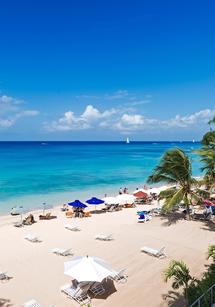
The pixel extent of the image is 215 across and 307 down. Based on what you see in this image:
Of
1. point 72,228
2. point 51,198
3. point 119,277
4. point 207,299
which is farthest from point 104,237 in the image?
point 51,198

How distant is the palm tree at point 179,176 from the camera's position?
17594 millimetres

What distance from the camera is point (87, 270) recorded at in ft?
32.0

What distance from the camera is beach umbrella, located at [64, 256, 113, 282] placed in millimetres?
9523

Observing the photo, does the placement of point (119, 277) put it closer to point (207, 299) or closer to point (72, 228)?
point (207, 299)

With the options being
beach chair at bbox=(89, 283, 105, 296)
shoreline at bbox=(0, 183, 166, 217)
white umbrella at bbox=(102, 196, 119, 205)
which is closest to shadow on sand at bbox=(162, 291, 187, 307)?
beach chair at bbox=(89, 283, 105, 296)

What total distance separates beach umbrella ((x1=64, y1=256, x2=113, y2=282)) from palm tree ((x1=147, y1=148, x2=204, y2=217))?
827 cm

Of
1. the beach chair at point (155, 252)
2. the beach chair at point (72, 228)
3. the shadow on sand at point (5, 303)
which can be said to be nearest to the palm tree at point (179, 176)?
the beach chair at point (155, 252)

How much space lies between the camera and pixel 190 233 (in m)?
15.6

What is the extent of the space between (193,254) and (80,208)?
10569 mm

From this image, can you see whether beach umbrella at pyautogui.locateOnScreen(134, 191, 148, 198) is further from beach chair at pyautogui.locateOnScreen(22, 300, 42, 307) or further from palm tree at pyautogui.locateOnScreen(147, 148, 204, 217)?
beach chair at pyautogui.locateOnScreen(22, 300, 42, 307)

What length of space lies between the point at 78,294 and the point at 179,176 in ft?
33.6

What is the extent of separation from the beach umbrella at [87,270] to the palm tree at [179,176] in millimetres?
8268

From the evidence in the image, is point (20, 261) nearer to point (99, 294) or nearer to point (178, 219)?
point (99, 294)

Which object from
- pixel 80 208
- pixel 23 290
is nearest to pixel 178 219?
pixel 80 208
